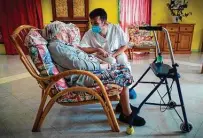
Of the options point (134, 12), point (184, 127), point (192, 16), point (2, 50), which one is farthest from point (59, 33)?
point (192, 16)

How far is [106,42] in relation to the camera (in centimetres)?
204

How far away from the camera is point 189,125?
158cm

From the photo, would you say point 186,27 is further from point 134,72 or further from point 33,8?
point 33,8

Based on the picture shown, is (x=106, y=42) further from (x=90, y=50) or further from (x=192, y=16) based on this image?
(x=192, y=16)

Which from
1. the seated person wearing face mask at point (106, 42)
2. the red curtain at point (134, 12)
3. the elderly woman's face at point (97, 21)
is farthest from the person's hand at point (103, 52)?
the red curtain at point (134, 12)

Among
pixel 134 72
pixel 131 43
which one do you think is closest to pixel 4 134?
pixel 134 72

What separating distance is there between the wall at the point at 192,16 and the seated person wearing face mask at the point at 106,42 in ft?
10.4

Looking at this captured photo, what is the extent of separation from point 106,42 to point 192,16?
381 cm

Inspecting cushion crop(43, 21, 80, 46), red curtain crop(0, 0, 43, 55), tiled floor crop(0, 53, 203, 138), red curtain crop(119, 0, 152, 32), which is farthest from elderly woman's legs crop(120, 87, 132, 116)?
red curtain crop(0, 0, 43, 55)

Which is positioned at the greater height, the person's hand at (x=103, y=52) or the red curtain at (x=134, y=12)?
the red curtain at (x=134, y=12)

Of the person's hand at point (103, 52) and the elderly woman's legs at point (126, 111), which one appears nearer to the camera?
the elderly woman's legs at point (126, 111)

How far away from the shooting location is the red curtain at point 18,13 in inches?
179

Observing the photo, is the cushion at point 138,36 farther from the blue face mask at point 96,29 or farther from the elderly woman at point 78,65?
the elderly woman at point 78,65

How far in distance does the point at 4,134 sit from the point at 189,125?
1685mm
